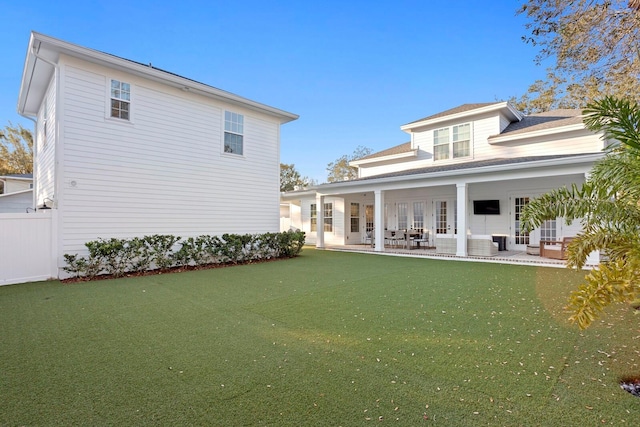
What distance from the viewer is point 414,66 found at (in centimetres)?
1488

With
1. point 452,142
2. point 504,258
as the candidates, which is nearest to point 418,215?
point 452,142

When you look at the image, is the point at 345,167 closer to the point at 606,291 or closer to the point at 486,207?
the point at 486,207

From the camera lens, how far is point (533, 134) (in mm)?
12398

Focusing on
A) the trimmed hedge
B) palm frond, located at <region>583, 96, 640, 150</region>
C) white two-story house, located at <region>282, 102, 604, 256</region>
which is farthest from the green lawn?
white two-story house, located at <region>282, 102, 604, 256</region>

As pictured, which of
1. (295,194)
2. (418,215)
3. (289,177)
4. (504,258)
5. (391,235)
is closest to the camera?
(504,258)

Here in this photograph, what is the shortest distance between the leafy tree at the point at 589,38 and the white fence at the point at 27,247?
497 inches

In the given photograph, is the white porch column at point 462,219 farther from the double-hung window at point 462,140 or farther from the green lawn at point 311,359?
the green lawn at point 311,359

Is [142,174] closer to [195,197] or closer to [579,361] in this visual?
[195,197]

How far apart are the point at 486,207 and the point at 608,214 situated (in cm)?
1006

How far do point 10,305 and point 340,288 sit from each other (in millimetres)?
5551

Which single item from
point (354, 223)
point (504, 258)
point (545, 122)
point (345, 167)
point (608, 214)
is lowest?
point (504, 258)

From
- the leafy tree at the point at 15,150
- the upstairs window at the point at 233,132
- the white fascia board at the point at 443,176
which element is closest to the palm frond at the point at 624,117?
the white fascia board at the point at 443,176

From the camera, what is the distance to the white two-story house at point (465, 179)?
10688mm

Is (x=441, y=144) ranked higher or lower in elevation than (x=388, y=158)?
higher
